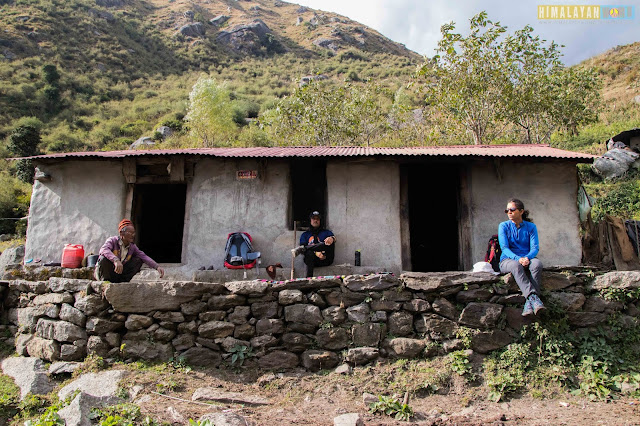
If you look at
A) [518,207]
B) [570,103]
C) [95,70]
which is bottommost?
[518,207]

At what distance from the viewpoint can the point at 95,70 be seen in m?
39.1

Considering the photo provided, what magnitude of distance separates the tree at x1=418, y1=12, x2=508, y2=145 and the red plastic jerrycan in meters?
12.5

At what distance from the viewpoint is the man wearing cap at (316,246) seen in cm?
686

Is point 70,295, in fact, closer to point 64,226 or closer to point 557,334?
point 64,226

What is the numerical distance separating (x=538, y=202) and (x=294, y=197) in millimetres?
4441

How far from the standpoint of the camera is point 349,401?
4902 mm

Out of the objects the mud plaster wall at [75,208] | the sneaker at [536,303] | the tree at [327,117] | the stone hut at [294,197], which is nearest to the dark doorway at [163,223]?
the mud plaster wall at [75,208]

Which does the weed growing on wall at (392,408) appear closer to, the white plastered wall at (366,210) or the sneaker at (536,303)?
the sneaker at (536,303)

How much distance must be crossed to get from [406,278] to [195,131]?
850 inches

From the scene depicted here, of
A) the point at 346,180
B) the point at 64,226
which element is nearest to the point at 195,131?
the point at 64,226

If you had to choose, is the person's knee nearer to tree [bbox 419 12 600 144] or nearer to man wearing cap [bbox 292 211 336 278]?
man wearing cap [bbox 292 211 336 278]

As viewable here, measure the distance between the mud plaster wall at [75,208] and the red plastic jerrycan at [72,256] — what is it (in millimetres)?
356

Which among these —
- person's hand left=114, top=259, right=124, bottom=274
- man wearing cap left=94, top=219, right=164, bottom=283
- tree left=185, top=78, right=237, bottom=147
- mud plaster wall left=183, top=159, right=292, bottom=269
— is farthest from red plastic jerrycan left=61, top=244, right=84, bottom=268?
tree left=185, top=78, right=237, bottom=147

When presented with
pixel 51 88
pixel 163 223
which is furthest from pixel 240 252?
pixel 51 88
